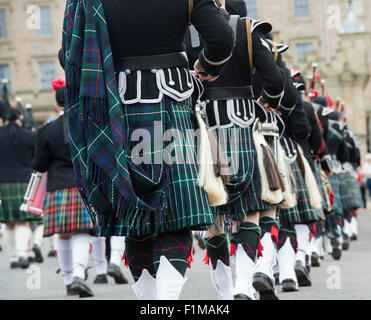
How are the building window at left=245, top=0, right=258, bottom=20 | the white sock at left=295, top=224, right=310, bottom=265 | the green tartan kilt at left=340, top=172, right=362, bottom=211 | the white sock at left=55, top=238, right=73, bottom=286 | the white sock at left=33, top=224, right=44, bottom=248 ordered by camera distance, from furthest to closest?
the building window at left=245, top=0, right=258, bottom=20
the white sock at left=33, top=224, right=44, bottom=248
the green tartan kilt at left=340, top=172, right=362, bottom=211
the white sock at left=295, top=224, right=310, bottom=265
the white sock at left=55, top=238, right=73, bottom=286

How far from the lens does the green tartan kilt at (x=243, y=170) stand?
251 inches

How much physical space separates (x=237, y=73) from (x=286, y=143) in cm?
179

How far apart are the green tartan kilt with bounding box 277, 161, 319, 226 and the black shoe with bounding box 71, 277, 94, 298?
1.76 meters

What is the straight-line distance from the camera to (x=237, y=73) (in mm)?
6512

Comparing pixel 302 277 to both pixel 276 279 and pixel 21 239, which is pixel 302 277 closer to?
pixel 276 279

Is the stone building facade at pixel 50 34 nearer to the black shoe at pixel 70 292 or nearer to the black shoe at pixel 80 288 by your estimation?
the black shoe at pixel 70 292

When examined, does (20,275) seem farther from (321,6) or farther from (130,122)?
(321,6)

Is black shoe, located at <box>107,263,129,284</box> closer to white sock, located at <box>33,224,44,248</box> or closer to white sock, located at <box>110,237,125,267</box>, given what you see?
white sock, located at <box>110,237,125,267</box>

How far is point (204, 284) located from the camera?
29.9ft

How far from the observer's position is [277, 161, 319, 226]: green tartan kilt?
8.07m

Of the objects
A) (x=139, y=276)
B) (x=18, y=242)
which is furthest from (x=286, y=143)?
(x=18, y=242)

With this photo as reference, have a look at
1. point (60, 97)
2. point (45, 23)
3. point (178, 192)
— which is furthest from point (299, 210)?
point (45, 23)

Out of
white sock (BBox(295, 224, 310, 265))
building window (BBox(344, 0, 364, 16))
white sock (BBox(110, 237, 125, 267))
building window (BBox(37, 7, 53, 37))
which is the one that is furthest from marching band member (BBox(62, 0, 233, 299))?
building window (BBox(344, 0, 364, 16))

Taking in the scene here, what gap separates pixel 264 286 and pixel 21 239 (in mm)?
7475
